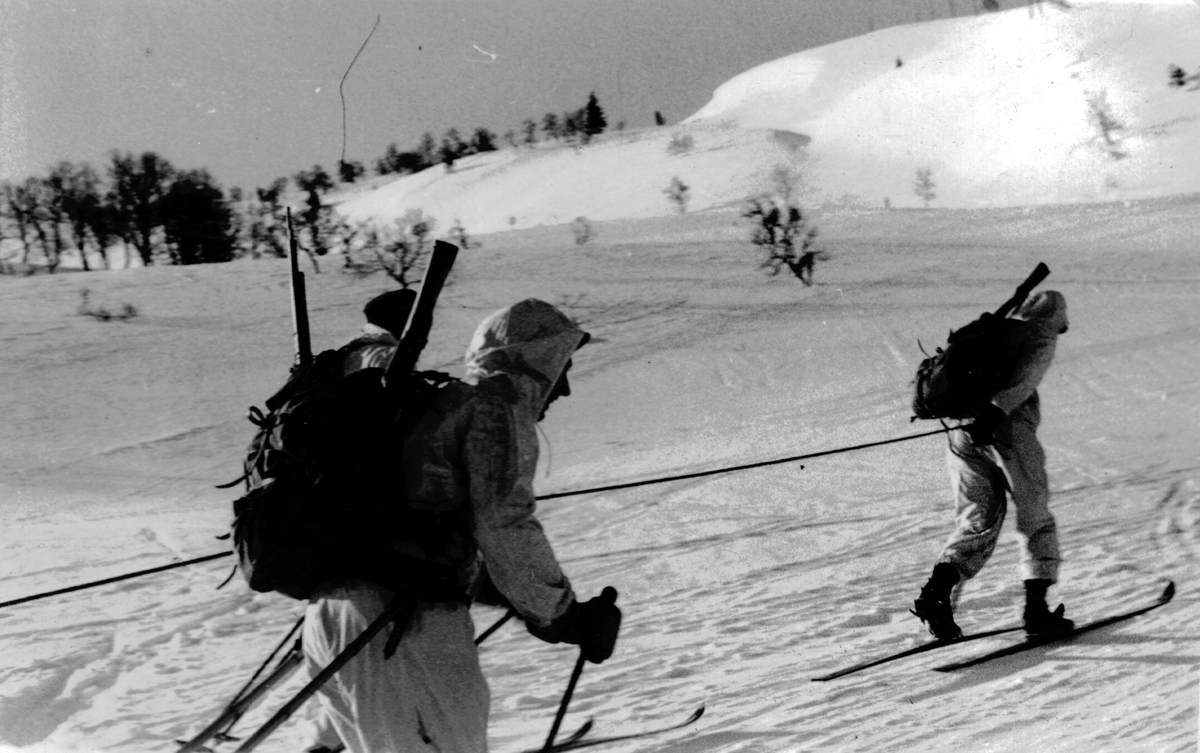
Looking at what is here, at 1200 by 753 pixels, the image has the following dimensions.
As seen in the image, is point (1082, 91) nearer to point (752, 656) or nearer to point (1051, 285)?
point (1051, 285)

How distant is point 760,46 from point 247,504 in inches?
133

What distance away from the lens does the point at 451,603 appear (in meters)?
2.20

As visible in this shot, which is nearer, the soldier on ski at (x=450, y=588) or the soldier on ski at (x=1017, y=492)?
the soldier on ski at (x=450, y=588)

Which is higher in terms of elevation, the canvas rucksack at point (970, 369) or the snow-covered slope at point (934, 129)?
the snow-covered slope at point (934, 129)

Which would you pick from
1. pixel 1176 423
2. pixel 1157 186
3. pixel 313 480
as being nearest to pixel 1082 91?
pixel 1157 186

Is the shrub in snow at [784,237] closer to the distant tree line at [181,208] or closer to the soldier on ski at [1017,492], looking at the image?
the distant tree line at [181,208]

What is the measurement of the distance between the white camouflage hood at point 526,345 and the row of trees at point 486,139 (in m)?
2.55

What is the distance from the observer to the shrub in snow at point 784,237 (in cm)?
545

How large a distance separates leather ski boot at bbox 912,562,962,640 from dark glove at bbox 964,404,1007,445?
42cm

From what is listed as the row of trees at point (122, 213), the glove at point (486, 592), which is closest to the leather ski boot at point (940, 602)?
the glove at point (486, 592)

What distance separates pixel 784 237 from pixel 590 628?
11.9 ft

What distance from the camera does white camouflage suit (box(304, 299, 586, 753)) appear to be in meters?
2.12

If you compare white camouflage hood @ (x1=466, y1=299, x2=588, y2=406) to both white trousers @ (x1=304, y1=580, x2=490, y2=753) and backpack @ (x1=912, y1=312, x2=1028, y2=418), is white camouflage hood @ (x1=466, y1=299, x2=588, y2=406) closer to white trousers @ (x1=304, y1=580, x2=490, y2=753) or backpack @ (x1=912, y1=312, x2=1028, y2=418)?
white trousers @ (x1=304, y1=580, x2=490, y2=753)

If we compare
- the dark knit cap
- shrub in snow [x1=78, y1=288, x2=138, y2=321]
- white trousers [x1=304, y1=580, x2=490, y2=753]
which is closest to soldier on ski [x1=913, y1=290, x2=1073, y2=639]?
the dark knit cap
